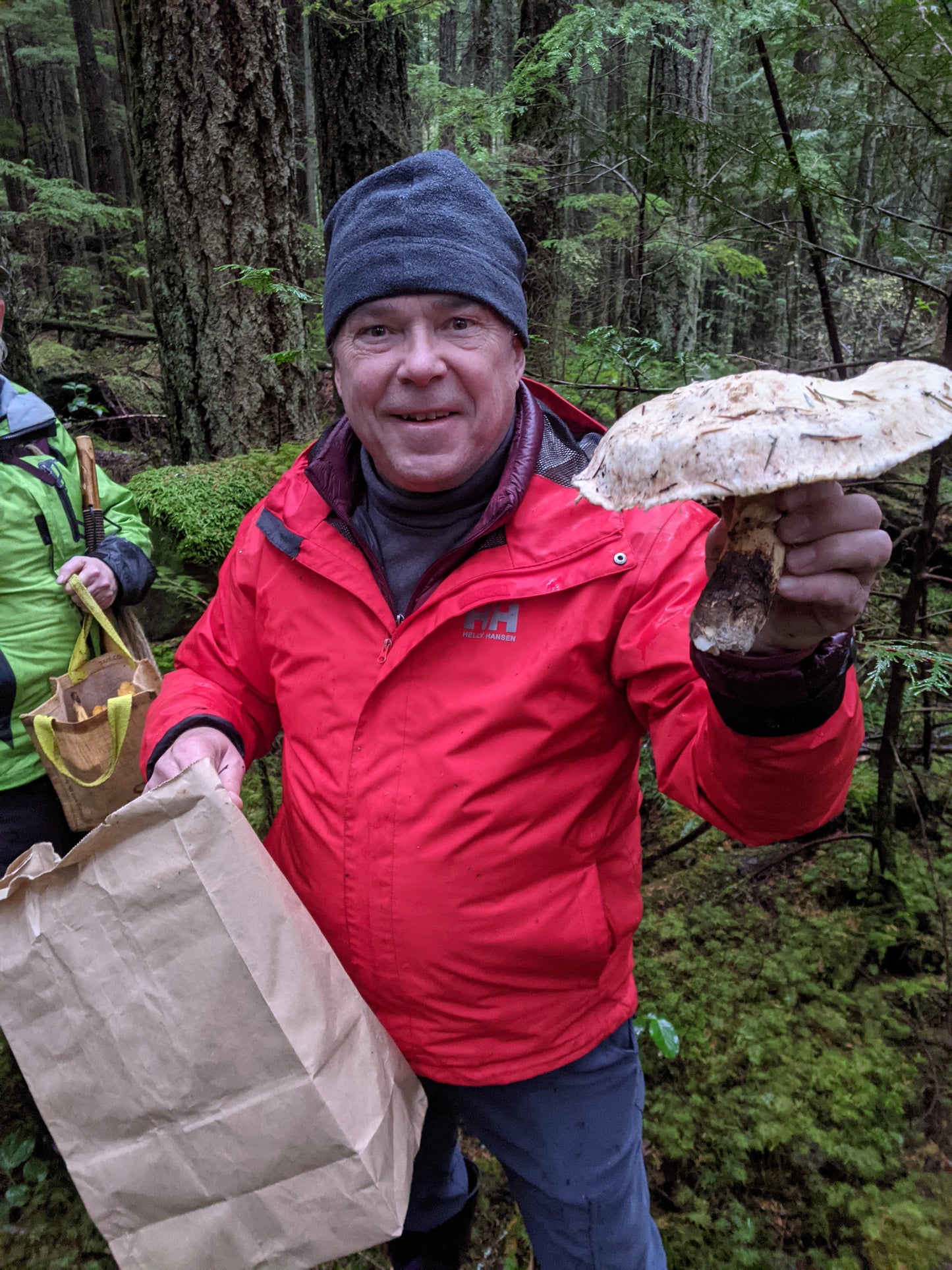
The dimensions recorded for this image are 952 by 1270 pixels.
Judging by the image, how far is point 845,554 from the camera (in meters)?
0.90

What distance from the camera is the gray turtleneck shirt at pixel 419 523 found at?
66.4 inches

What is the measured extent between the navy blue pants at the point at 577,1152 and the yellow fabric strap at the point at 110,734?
1.44 m

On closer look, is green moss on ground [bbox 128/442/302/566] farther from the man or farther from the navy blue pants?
the navy blue pants

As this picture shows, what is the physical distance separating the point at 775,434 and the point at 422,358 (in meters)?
0.89

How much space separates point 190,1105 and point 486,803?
83 cm

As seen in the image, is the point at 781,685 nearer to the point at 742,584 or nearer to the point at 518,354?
the point at 742,584

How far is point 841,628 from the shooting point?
3.20ft

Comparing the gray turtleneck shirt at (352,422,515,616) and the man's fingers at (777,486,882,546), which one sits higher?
the man's fingers at (777,486,882,546)

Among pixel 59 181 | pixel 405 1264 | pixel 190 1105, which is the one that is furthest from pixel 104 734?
pixel 59 181

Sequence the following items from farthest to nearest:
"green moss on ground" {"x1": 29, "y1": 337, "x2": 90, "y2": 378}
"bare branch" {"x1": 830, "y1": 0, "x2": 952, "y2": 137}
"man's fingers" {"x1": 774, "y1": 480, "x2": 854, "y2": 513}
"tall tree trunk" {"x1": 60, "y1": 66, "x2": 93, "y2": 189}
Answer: "tall tree trunk" {"x1": 60, "y1": 66, "x2": 93, "y2": 189} < "green moss on ground" {"x1": 29, "y1": 337, "x2": 90, "y2": 378} < "bare branch" {"x1": 830, "y1": 0, "x2": 952, "y2": 137} < "man's fingers" {"x1": 774, "y1": 480, "x2": 854, "y2": 513}

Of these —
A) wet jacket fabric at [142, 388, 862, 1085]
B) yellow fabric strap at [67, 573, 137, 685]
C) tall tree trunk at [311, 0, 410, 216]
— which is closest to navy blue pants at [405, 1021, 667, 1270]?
wet jacket fabric at [142, 388, 862, 1085]

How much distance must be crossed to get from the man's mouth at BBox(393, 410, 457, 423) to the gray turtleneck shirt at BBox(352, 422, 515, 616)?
6.2 inches

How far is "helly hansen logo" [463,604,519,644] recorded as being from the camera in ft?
4.98

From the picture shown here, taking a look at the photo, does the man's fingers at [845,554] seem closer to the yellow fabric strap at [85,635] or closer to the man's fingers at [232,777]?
the man's fingers at [232,777]
